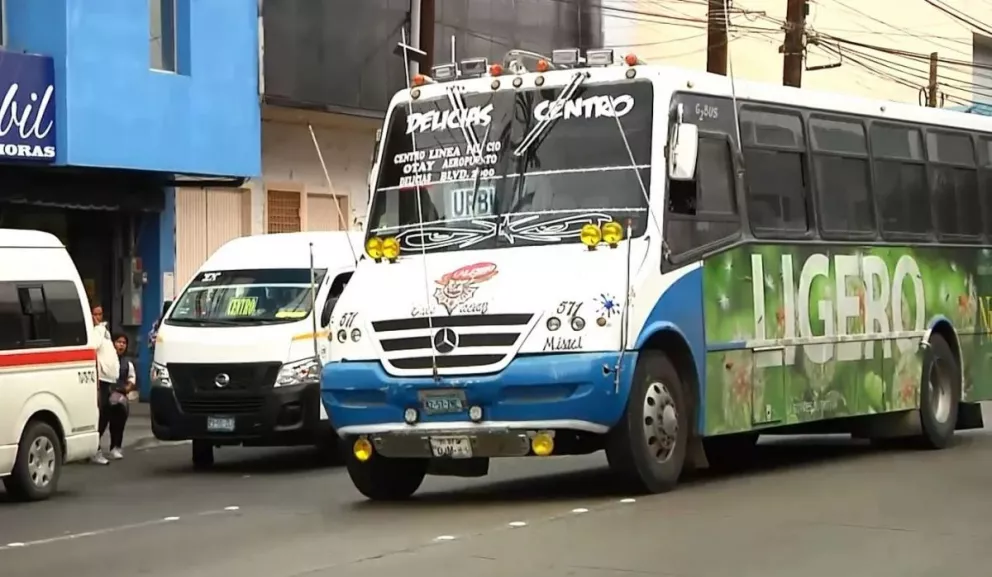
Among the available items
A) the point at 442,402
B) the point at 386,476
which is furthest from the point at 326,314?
the point at 442,402

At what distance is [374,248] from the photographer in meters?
13.0

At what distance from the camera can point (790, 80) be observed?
2688 cm

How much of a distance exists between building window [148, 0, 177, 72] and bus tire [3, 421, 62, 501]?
31.7ft

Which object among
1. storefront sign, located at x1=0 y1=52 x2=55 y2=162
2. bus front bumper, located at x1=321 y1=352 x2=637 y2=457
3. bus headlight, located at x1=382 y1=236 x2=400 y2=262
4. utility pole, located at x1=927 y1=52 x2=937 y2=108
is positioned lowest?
bus front bumper, located at x1=321 y1=352 x2=637 y2=457

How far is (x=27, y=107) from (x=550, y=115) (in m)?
10.2

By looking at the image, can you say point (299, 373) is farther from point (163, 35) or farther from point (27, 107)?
point (163, 35)

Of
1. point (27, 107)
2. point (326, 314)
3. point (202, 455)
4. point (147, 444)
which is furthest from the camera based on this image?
point (27, 107)

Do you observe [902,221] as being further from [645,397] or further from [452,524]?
[452,524]

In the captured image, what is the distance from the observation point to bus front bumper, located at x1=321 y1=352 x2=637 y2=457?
458 inches

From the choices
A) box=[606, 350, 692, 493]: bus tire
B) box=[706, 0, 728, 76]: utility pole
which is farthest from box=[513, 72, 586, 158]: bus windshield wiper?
box=[706, 0, 728, 76]: utility pole

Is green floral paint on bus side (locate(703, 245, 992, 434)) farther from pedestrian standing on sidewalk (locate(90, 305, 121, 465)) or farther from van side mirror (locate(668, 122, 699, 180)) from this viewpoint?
pedestrian standing on sidewalk (locate(90, 305, 121, 465))

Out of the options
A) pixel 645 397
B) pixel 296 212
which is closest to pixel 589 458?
pixel 645 397

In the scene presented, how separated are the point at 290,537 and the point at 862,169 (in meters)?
7.20

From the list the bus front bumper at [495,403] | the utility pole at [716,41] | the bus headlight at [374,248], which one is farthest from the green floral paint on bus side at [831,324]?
the utility pole at [716,41]
